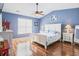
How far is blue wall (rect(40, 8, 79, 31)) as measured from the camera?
229cm

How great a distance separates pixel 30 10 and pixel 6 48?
75cm

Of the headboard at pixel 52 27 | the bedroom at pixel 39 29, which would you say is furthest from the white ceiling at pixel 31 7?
the headboard at pixel 52 27

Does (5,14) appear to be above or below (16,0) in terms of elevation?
below

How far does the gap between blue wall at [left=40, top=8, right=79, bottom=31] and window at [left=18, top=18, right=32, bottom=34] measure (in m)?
0.21

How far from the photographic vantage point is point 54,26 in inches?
92.5

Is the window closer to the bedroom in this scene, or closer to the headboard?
the bedroom

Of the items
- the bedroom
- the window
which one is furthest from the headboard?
the window

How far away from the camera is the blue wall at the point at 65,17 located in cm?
229

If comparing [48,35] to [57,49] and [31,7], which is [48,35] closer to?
[57,49]

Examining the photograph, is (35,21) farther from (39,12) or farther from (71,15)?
(71,15)

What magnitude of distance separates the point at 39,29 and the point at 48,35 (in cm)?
18

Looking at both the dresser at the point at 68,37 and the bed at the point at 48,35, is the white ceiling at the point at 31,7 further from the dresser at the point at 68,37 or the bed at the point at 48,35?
the dresser at the point at 68,37

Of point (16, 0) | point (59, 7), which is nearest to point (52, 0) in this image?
point (59, 7)

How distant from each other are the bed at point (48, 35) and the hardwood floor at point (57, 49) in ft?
0.23
